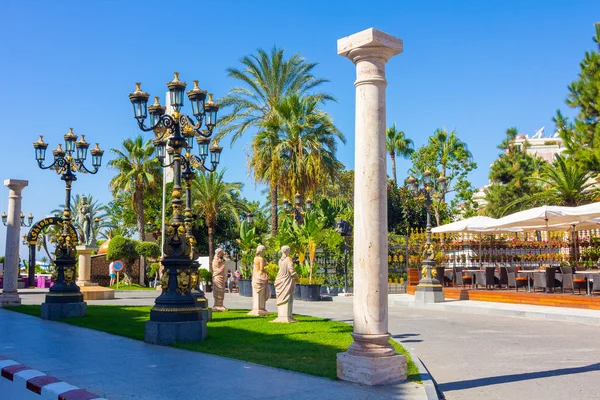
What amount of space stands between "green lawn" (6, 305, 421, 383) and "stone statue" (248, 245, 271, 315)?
0.36 meters

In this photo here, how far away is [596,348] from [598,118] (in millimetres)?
20938

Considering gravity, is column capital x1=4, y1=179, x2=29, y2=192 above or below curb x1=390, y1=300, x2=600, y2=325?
above

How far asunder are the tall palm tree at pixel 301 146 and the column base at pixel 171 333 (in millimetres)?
16560

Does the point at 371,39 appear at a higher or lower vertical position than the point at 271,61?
lower

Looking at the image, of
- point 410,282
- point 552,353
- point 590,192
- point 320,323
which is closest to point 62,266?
point 320,323

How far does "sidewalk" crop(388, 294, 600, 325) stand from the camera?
14.1 metres

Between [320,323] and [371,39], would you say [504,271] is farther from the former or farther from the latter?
[371,39]

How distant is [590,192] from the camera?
28.5 meters

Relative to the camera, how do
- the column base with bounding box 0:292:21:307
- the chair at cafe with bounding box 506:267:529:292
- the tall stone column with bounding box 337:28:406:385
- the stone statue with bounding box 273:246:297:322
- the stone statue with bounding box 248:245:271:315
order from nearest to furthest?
the tall stone column with bounding box 337:28:406:385 < the stone statue with bounding box 273:246:297:322 < the stone statue with bounding box 248:245:271:315 < the chair at cafe with bounding box 506:267:529:292 < the column base with bounding box 0:292:21:307

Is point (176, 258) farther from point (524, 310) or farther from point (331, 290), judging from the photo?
point (331, 290)

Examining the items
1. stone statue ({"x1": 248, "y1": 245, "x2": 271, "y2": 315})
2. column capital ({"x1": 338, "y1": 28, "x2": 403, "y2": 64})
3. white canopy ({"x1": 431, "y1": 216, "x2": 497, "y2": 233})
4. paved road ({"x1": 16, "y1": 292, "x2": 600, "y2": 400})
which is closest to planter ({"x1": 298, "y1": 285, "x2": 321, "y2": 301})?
white canopy ({"x1": 431, "y1": 216, "x2": 497, "y2": 233})

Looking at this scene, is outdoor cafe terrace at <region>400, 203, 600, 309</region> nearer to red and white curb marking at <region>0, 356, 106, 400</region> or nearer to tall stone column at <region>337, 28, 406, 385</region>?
tall stone column at <region>337, 28, 406, 385</region>

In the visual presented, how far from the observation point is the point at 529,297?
1786 cm

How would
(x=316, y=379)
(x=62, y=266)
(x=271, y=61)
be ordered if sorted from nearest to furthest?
1. (x=316, y=379)
2. (x=62, y=266)
3. (x=271, y=61)
